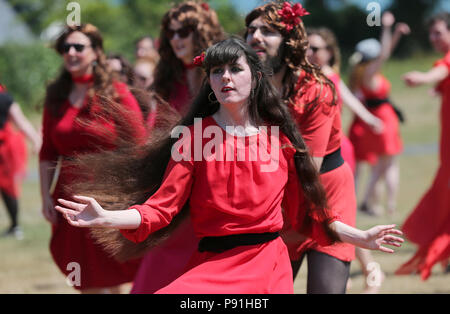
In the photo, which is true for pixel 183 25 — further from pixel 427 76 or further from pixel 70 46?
pixel 427 76

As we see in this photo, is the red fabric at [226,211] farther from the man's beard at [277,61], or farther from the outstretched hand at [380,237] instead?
the man's beard at [277,61]

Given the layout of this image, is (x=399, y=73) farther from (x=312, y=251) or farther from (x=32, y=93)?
(x=312, y=251)

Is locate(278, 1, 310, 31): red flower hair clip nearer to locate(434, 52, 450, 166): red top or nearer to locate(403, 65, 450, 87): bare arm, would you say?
locate(403, 65, 450, 87): bare arm

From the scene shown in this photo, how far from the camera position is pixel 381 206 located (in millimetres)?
9922

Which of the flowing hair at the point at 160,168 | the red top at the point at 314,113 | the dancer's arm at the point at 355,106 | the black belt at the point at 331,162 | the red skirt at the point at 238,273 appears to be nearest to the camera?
the red skirt at the point at 238,273

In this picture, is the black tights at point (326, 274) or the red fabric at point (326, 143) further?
the black tights at point (326, 274)

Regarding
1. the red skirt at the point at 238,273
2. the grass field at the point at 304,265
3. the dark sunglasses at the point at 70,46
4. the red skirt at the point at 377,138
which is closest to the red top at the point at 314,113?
the red skirt at the point at 238,273

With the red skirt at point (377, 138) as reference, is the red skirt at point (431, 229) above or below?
below

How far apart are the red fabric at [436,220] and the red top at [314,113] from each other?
2.32 metres

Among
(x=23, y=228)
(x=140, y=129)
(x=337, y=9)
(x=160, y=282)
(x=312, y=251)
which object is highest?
(x=337, y=9)

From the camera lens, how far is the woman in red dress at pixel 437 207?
566 centimetres

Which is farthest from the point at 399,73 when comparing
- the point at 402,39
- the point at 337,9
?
the point at 337,9
